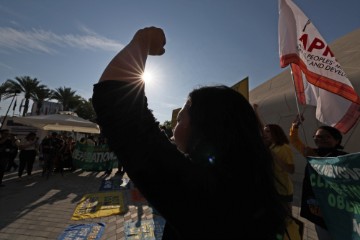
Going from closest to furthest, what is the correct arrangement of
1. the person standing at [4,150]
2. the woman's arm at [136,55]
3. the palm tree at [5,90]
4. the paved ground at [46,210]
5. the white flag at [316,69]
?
1. the woman's arm at [136,55]
2. the white flag at [316,69]
3. the paved ground at [46,210]
4. the person standing at [4,150]
5. the palm tree at [5,90]

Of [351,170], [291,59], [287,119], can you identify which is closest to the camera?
[351,170]

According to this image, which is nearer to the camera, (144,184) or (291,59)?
(144,184)

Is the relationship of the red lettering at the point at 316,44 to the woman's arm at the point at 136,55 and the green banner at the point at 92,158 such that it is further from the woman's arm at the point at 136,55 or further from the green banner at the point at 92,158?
the green banner at the point at 92,158

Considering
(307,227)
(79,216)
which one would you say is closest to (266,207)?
(307,227)

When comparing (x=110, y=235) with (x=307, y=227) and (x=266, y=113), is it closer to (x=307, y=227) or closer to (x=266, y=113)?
(x=307, y=227)

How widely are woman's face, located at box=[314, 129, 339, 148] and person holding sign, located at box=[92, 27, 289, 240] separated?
9.18 ft

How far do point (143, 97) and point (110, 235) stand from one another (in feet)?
14.4

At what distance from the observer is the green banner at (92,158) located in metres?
12.2

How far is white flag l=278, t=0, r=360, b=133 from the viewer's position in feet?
11.7

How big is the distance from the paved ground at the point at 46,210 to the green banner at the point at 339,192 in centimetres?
203

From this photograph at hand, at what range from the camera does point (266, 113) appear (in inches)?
492

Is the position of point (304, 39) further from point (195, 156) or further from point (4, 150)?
point (4, 150)

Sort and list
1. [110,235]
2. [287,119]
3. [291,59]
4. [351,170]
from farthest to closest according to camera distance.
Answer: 1. [287,119]
2. [110,235]
3. [291,59]
4. [351,170]

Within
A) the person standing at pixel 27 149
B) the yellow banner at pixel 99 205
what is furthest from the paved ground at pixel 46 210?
the person standing at pixel 27 149
